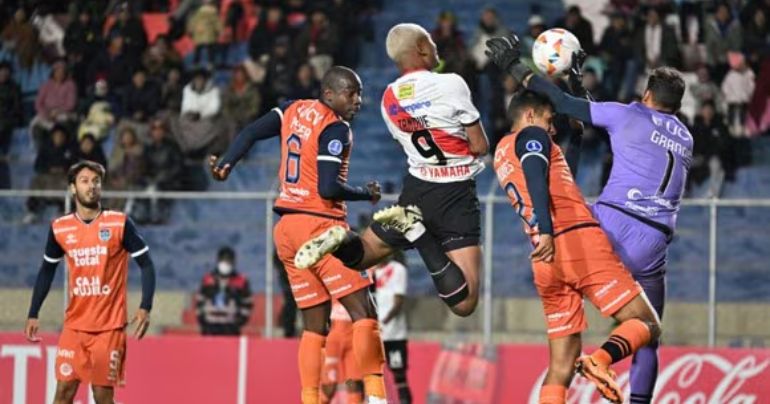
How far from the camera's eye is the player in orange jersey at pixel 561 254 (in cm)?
933

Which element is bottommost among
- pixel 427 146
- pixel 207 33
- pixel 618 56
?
pixel 427 146

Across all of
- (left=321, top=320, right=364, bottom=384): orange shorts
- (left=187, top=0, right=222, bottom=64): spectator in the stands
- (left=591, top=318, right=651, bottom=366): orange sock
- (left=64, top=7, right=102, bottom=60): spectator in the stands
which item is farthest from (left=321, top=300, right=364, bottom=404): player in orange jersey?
(left=64, top=7, right=102, bottom=60): spectator in the stands

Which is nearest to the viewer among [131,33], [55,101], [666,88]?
[666,88]

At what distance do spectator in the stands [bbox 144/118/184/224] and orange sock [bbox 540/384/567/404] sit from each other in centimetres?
925

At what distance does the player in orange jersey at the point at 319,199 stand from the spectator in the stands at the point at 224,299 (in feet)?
18.9

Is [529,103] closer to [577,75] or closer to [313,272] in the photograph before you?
[577,75]

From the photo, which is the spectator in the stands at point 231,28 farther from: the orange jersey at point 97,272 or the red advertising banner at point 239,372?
the orange jersey at point 97,272

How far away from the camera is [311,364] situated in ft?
34.2

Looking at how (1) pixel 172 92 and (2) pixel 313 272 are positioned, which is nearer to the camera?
(2) pixel 313 272

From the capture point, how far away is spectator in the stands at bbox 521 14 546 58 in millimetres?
20034

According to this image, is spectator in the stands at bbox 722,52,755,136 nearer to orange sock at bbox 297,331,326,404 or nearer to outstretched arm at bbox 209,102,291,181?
outstretched arm at bbox 209,102,291,181

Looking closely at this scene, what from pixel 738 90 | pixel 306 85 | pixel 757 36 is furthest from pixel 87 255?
pixel 757 36

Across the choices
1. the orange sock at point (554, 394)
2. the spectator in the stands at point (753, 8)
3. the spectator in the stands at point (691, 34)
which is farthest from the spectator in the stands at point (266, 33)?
the orange sock at point (554, 394)

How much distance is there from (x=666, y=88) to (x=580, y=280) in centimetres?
141
